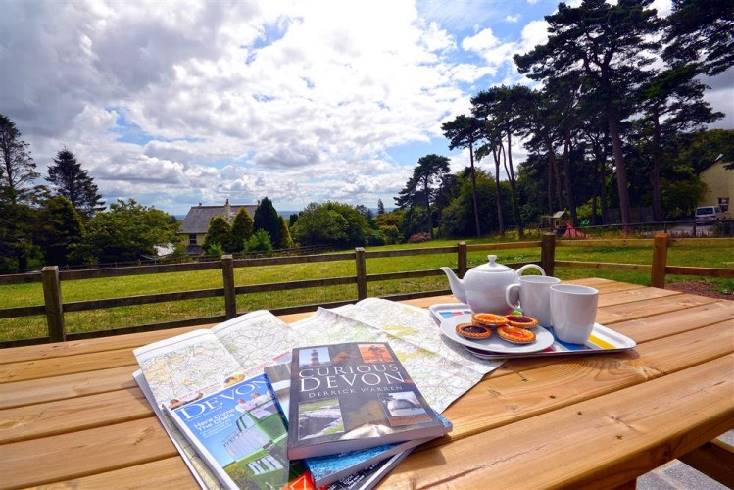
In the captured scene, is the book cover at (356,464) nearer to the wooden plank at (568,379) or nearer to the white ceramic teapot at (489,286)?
the wooden plank at (568,379)

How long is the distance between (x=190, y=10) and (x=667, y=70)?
48.9ft

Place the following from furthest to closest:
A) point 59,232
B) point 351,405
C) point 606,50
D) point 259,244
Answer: point 259,244, point 59,232, point 606,50, point 351,405

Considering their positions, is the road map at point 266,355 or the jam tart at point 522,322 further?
the jam tart at point 522,322

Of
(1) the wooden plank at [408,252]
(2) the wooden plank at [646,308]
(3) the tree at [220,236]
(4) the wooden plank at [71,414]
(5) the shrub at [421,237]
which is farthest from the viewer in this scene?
(5) the shrub at [421,237]

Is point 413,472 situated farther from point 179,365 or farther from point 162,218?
point 162,218

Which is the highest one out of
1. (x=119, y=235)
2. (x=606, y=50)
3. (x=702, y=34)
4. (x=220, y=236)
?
(x=606, y=50)

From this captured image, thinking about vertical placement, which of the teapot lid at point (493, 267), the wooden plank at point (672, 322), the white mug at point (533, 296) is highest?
the teapot lid at point (493, 267)

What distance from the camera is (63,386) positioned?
0.73m

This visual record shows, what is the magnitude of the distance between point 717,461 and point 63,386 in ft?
5.44

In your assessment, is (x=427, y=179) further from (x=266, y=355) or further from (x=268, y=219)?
(x=266, y=355)

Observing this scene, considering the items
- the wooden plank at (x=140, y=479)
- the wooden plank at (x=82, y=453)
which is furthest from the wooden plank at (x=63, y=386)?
the wooden plank at (x=140, y=479)

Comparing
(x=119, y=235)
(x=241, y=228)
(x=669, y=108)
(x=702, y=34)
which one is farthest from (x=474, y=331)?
(x=241, y=228)

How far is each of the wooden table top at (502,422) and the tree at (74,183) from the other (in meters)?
34.0

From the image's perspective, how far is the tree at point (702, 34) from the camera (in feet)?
30.4
